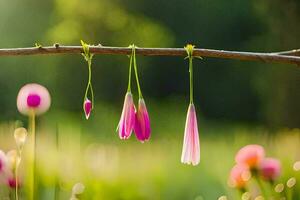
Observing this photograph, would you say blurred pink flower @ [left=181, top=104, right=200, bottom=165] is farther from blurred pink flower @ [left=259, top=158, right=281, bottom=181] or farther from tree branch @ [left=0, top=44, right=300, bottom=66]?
blurred pink flower @ [left=259, top=158, right=281, bottom=181]

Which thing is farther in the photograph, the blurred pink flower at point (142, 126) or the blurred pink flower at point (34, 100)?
the blurred pink flower at point (34, 100)

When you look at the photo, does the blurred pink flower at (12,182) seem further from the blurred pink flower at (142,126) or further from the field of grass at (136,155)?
the blurred pink flower at (142,126)

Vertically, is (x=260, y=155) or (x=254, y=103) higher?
(x=254, y=103)

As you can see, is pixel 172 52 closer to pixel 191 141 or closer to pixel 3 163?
pixel 191 141

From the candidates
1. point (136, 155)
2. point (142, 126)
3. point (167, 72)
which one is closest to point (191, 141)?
point (142, 126)

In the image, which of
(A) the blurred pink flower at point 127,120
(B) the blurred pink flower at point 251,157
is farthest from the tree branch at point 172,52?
(B) the blurred pink flower at point 251,157

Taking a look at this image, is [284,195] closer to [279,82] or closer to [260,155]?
[260,155]

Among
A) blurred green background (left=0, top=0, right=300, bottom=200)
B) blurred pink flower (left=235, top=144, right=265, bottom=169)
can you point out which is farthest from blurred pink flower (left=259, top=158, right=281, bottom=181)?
blurred green background (left=0, top=0, right=300, bottom=200)

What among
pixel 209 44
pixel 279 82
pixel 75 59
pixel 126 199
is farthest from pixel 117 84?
pixel 126 199
